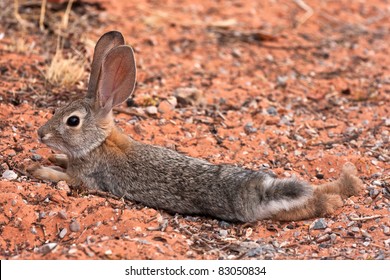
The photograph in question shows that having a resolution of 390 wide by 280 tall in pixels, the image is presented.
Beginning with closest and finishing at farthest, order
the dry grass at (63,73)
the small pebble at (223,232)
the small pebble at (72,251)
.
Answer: the small pebble at (72,251) < the small pebble at (223,232) < the dry grass at (63,73)

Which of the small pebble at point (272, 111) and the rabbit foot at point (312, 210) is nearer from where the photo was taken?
the rabbit foot at point (312, 210)

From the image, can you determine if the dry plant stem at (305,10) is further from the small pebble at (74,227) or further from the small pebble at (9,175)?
the small pebble at (74,227)

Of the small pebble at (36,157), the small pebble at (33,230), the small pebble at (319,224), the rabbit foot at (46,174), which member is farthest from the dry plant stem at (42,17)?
the small pebble at (319,224)

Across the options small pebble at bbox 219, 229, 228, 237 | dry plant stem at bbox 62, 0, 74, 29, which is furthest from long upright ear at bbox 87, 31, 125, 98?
dry plant stem at bbox 62, 0, 74, 29

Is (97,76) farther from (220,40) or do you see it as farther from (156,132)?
(220,40)

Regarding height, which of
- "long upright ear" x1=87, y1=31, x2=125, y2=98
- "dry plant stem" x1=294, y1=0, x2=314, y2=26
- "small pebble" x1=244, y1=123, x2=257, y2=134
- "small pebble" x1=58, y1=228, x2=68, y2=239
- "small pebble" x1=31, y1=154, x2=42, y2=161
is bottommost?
"small pebble" x1=58, y1=228, x2=68, y2=239

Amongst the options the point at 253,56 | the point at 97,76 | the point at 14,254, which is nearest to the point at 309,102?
the point at 253,56

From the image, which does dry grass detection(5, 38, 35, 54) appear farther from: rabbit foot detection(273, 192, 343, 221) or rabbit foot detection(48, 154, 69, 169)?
rabbit foot detection(273, 192, 343, 221)
